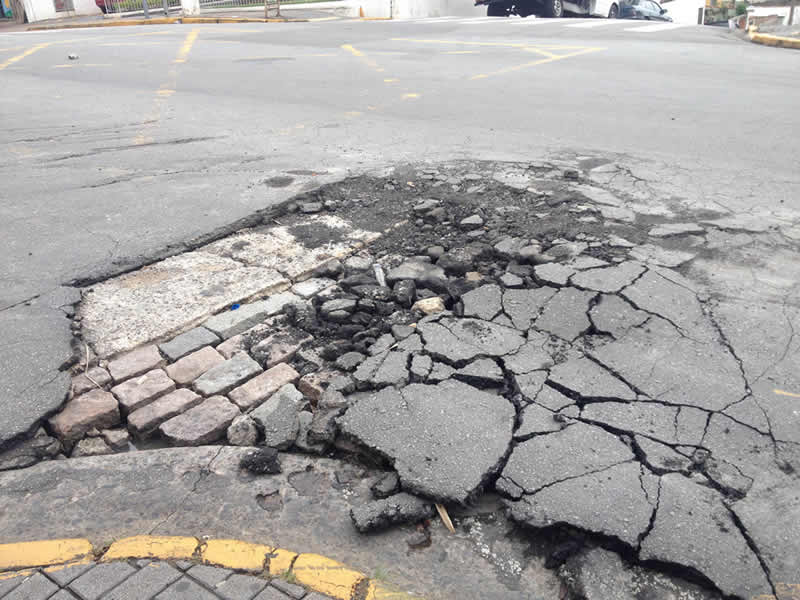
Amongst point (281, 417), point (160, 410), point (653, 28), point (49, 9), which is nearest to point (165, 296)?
point (160, 410)

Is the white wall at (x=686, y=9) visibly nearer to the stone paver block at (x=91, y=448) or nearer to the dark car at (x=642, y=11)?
the dark car at (x=642, y=11)

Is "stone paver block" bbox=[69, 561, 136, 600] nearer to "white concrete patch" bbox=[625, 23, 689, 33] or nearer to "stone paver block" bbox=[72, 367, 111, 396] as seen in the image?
"stone paver block" bbox=[72, 367, 111, 396]

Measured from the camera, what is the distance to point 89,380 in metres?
3.34

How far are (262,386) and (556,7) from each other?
23769 millimetres

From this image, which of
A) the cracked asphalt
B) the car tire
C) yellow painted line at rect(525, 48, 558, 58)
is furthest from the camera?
the car tire

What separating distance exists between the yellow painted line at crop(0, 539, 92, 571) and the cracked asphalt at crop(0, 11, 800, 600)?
Result: 10 cm

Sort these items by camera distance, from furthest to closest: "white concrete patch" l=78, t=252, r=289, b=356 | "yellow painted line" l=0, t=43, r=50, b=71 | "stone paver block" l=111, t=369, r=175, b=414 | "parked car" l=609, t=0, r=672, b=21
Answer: "parked car" l=609, t=0, r=672, b=21 → "yellow painted line" l=0, t=43, r=50, b=71 → "white concrete patch" l=78, t=252, r=289, b=356 → "stone paver block" l=111, t=369, r=175, b=414

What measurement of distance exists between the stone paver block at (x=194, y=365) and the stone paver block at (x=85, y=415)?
1.13 ft

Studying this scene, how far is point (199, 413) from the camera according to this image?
10.4 ft

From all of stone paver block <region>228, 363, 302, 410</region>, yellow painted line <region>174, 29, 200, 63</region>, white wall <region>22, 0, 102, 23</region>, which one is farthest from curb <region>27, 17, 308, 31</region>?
stone paver block <region>228, 363, 302, 410</region>

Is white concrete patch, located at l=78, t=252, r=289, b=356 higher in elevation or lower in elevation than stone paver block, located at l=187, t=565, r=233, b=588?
higher

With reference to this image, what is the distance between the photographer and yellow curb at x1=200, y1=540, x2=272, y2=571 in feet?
7.61

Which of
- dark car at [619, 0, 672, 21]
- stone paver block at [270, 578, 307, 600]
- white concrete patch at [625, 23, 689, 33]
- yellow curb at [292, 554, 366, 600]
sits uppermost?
dark car at [619, 0, 672, 21]

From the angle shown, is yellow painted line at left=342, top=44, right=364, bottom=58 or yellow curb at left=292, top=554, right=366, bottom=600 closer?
yellow curb at left=292, top=554, right=366, bottom=600
